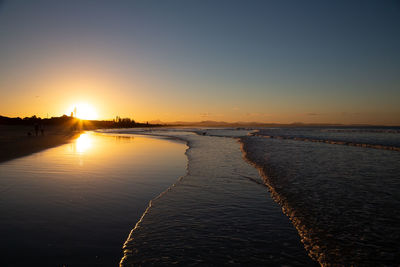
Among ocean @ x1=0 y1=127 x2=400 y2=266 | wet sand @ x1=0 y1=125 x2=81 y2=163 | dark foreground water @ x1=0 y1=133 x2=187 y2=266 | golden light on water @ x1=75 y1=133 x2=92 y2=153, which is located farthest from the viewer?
golden light on water @ x1=75 y1=133 x2=92 y2=153

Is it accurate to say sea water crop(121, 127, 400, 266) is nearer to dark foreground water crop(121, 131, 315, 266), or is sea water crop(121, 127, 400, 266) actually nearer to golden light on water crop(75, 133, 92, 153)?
dark foreground water crop(121, 131, 315, 266)

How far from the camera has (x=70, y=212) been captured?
6020 mm

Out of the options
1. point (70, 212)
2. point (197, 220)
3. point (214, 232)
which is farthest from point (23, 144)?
point (214, 232)

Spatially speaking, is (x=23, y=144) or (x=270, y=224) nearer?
(x=270, y=224)

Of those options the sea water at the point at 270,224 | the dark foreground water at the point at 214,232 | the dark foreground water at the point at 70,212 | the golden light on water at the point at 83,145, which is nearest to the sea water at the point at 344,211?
the sea water at the point at 270,224

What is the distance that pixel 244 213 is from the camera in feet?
21.1

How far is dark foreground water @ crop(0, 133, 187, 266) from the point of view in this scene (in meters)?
4.12

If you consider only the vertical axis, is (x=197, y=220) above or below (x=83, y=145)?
below

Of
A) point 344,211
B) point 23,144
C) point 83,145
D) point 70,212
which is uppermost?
point 23,144

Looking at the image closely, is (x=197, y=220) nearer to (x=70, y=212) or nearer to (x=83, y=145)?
(x=70, y=212)

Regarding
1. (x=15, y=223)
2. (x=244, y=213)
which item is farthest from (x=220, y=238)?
(x=15, y=223)

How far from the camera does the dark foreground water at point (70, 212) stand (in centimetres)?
412

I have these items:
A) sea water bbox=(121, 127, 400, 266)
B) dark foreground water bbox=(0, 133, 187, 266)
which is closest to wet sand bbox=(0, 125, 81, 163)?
dark foreground water bbox=(0, 133, 187, 266)

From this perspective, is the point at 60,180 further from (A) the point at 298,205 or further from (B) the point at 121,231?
(A) the point at 298,205
